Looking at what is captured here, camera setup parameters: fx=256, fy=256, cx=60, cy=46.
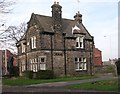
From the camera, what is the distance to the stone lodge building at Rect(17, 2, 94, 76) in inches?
1564

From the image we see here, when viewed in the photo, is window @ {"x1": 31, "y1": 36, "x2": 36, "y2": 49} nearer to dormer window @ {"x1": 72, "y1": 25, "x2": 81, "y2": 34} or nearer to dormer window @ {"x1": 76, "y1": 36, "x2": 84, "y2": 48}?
dormer window @ {"x1": 72, "y1": 25, "x2": 81, "y2": 34}

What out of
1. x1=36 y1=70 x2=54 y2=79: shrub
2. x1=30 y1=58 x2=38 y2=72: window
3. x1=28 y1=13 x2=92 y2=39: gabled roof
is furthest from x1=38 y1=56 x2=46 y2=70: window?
x1=28 y1=13 x2=92 y2=39: gabled roof

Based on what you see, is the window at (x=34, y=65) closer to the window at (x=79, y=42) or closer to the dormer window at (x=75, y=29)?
the window at (x=79, y=42)

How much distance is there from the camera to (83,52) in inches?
1722

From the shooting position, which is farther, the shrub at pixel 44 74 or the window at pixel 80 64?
the window at pixel 80 64

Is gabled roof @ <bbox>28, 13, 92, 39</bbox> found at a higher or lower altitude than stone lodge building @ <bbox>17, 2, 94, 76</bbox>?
higher

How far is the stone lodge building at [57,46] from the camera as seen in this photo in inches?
1564

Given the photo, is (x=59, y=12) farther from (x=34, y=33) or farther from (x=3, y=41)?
(x=3, y=41)

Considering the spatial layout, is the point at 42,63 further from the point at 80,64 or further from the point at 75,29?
the point at 75,29

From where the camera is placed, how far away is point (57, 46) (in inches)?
1614

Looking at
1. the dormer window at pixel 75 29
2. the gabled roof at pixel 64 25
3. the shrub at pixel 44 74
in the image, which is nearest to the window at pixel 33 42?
the gabled roof at pixel 64 25

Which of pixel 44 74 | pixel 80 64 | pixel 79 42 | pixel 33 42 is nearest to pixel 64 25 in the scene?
pixel 79 42

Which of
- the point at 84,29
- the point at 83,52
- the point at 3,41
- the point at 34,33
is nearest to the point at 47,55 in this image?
the point at 34,33

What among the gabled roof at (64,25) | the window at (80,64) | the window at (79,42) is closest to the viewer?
the gabled roof at (64,25)
